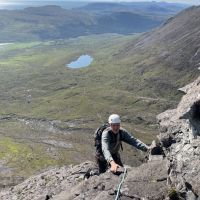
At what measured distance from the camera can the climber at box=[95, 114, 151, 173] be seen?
2529cm

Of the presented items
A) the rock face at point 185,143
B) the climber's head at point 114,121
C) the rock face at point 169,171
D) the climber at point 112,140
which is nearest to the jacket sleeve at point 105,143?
the climber at point 112,140

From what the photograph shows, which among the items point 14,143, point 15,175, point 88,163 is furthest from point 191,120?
point 14,143

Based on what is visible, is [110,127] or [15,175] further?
[15,175]

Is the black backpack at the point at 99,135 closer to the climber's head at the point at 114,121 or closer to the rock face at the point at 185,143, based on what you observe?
the climber's head at the point at 114,121

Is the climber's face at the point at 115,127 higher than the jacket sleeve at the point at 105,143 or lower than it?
higher

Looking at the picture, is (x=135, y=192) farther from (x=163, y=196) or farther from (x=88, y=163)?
(x=88, y=163)

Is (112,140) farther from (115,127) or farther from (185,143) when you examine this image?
(185,143)

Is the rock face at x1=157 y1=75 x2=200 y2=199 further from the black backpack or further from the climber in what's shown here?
the black backpack

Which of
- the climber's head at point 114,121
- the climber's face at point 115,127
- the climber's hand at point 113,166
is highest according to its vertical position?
the climber's head at point 114,121

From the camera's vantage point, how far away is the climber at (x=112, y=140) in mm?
25291

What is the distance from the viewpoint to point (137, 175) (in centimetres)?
2689

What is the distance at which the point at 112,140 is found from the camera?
2673cm

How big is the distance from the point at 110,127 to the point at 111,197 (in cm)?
407

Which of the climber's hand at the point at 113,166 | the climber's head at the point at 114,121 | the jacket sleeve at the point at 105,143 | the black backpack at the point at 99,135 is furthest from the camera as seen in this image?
the black backpack at the point at 99,135
